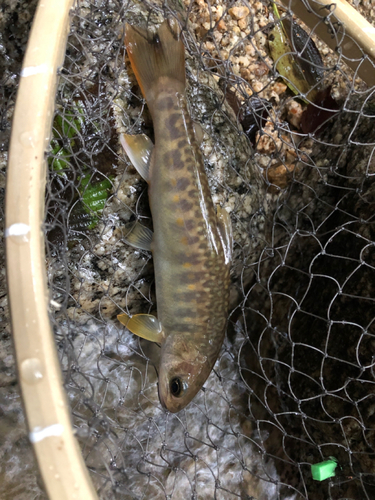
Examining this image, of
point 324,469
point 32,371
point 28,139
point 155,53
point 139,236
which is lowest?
point 324,469

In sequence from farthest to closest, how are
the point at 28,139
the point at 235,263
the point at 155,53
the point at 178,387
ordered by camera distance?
the point at 235,263, the point at 178,387, the point at 155,53, the point at 28,139

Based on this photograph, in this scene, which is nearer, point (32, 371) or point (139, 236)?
point (32, 371)

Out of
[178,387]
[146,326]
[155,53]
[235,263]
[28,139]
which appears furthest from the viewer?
[235,263]

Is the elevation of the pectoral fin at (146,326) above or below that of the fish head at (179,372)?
above

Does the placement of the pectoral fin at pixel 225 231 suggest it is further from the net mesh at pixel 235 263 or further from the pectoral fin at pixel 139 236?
the pectoral fin at pixel 139 236

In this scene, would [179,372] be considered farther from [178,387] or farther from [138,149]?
[138,149]

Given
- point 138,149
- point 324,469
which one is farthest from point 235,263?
point 324,469

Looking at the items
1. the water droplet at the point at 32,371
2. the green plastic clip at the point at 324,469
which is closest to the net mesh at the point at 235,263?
the green plastic clip at the point at 324,469
